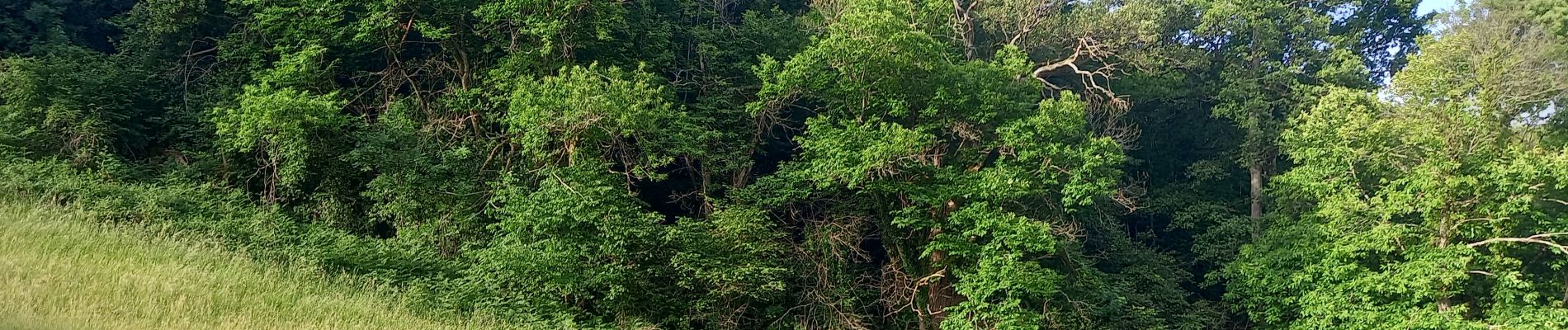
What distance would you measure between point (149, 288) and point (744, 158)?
478 inches

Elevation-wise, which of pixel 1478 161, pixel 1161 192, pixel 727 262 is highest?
pixel 1478 161

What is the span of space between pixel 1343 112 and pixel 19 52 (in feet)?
90.4

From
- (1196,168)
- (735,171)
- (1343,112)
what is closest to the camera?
(1343,112)

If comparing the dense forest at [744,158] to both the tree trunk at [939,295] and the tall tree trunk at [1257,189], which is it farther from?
the tall tree trunk at [1257,189]

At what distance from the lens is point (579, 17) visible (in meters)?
18.9

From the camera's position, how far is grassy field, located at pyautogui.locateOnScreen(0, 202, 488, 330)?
29.0 ft

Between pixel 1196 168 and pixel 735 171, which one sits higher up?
pixel 735 171

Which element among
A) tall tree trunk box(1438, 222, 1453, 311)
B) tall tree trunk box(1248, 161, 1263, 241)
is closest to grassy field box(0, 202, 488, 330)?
tall tree trunk box(1438, 222, 1453, 311)

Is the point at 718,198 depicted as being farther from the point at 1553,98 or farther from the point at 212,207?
the point at 1553,98

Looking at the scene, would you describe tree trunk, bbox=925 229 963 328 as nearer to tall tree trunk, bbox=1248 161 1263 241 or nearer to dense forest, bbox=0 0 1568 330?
dense forest, bbox=0 0 1568 330

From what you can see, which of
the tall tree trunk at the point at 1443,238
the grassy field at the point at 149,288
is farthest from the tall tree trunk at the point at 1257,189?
the grassy field at the point at 149,288

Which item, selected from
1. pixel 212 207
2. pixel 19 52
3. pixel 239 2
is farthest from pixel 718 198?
pixel 19 52

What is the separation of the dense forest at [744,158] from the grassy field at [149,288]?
4.81 ft

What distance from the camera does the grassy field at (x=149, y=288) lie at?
883 cm
